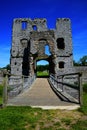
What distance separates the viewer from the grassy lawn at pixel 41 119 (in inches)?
212

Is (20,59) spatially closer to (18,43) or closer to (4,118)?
(18,43)

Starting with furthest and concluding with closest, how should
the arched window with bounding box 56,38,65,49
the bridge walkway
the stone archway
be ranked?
the arched window with bounding box 56,38,65,49, the stone archway, the bridge walkway

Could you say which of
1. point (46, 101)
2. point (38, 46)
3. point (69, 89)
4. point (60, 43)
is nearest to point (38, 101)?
point (46, 101)

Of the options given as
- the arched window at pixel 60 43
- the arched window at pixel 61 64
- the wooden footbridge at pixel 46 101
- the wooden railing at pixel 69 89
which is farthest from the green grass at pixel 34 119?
the arched window at pixel 60 43

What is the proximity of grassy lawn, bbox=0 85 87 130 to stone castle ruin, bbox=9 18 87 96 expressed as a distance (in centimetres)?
2522

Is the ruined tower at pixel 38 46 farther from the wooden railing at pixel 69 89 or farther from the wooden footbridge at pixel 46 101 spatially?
the wooden footbridge at pixel 46 101

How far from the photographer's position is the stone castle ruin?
33.5m

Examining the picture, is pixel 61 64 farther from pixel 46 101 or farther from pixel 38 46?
pixel 46 101

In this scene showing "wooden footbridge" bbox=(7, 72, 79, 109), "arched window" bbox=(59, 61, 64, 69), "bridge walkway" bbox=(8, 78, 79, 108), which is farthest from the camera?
"arched window" bbox=(59, 61, 64, 69)

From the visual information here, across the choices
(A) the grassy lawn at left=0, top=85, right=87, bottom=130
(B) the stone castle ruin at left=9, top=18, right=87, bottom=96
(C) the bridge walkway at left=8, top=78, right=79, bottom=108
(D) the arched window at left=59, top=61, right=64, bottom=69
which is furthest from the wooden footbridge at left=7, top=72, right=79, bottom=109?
(D) the arched window at left=59, top=61, right=64, bottom=69

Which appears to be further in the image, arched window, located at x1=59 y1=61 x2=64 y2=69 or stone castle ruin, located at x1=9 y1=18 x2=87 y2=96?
arched window, located at x1=59 y1=61 x2=64 y2=69

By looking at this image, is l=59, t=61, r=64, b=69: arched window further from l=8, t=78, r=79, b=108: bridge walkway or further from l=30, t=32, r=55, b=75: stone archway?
l=8, t=78, r=79, b=108: bridge walkway

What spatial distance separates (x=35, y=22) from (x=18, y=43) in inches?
208

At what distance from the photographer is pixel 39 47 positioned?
3431 centimetres
